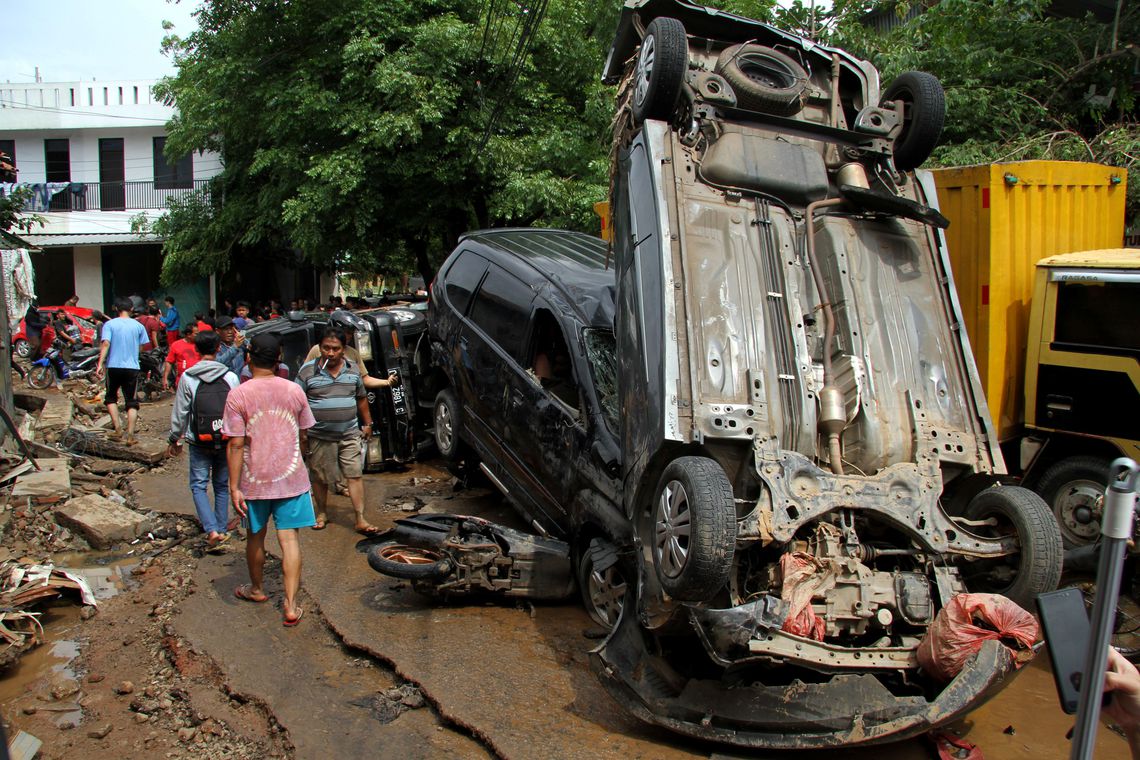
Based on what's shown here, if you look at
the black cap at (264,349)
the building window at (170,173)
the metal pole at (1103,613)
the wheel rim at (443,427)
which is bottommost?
the wheel rim at (443,427)

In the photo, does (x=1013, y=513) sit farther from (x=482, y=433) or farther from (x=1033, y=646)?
(x=482, y=433)

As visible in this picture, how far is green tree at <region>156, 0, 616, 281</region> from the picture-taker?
12898 mm

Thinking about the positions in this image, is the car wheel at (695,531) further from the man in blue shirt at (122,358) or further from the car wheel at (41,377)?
the car wheel at (41,377)

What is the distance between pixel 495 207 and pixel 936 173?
7677 millimetres

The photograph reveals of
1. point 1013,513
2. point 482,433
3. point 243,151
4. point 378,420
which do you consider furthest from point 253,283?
point 1013,513

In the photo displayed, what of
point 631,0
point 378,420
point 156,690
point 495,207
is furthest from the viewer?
point 495,207

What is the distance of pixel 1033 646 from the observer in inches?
133

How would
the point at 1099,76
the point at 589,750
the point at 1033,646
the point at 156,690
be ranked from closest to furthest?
1. the point at 1033,646
2. the point at 589,750
3. the point at 156,690
4. the point at 1099,76

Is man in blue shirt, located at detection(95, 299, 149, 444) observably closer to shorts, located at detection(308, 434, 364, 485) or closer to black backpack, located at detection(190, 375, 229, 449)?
black backpack, located at detection(190, 375, 229, 449)

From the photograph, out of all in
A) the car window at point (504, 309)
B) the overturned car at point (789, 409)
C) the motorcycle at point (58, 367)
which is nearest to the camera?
the overturned car at point (789, 409)

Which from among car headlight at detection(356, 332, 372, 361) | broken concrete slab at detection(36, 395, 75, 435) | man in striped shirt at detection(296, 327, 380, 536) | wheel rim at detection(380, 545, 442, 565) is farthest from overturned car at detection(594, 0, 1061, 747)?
broken concrete slab at detection(36, 395, 75, 435)

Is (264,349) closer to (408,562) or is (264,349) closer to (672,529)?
(408,562)

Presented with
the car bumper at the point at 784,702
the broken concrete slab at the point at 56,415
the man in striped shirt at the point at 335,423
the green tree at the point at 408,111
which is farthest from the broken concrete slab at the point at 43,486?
the green tree at the point at 408,111

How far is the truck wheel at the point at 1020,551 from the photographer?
3.71 m
